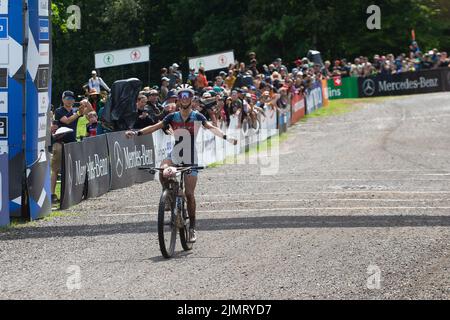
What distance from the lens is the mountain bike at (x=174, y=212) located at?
12305mm

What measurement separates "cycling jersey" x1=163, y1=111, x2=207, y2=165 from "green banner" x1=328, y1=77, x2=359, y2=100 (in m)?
40.6

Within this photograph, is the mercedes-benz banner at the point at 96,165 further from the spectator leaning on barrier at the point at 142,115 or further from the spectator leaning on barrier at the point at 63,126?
the spectator leaning on barrier at the point at 142,115

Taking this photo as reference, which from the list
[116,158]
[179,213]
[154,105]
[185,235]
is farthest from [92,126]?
[179,213]

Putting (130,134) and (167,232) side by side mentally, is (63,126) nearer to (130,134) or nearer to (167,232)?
(130,134)

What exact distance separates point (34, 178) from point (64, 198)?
4.09 ft

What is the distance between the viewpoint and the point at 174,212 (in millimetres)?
12594

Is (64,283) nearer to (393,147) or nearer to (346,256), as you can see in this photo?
(346,256)

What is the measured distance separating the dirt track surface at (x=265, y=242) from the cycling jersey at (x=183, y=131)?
1.24 meters

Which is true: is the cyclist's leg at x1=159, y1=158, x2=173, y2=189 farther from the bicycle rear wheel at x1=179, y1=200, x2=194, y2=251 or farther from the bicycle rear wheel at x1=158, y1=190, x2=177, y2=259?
the bicycle rear wheel at x1=179, y1=200, x2=194, y2=251

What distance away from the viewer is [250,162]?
1076 inches

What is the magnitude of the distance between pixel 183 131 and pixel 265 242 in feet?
6.37

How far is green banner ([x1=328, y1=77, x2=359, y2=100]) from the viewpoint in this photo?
53.5 m

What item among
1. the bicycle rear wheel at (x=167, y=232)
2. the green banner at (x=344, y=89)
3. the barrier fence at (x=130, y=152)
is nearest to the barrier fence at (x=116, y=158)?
the barrier fence at (x=130, y=152)

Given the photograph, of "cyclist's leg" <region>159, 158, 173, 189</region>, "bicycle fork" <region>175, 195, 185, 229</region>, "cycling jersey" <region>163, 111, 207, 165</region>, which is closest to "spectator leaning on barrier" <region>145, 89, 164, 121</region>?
"cycling jersey" <region>163, 111, 207, 165</region>
